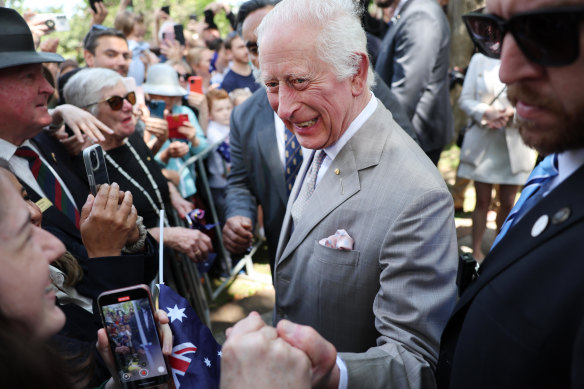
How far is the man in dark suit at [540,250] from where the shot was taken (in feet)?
3.23

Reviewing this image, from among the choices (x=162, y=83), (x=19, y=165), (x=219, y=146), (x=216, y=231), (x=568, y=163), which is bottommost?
(x=216, y=231)

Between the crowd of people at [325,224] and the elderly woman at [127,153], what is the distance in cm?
1

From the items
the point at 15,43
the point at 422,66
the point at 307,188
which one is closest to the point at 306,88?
the point at 307,188

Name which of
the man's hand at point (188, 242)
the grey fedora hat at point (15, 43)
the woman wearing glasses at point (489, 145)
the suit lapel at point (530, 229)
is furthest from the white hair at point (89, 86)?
the woman wearing glasses at point (489, 145)

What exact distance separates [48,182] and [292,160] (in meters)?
1.37

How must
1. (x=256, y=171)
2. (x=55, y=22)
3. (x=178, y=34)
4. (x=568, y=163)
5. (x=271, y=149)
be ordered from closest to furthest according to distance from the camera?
1. (x=568, y=163)
2. (x=271, y=149)
3. (x=256, y=171)
4. (x=55, y=22)
5. (x=178, y=34)

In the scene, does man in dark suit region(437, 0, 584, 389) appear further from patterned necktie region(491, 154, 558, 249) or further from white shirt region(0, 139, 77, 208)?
white shirt region(0, 139, 77, 208)

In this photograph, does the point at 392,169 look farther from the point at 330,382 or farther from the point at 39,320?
the point at 39,320

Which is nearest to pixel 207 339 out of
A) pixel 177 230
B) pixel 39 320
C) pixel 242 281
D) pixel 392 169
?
pixel 39 320

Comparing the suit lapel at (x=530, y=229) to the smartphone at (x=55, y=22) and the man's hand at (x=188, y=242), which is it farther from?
the smartphone at (x=55, y=22)

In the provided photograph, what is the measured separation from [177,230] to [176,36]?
19.8ft

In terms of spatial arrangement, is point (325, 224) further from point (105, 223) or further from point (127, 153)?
point (127, 153)

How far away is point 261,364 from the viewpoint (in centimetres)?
115

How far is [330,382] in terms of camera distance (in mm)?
1367
